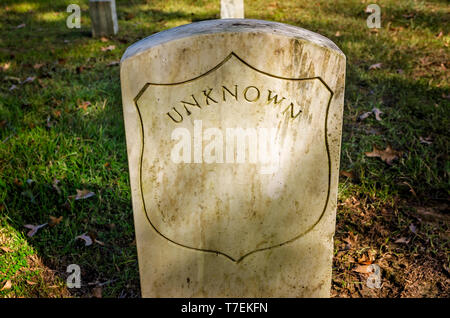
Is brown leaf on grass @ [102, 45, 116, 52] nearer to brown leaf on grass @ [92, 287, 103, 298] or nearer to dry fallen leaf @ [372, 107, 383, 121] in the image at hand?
dry fallen leaf @ [372, 107, 383, 121]

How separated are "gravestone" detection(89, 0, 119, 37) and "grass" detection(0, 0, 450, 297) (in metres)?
0.18

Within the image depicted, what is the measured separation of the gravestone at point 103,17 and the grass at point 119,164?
18 cm

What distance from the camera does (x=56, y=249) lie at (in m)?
2.35

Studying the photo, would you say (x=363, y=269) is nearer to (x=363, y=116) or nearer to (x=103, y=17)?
(x=363, y=116)

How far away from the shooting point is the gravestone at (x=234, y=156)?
1.42 m

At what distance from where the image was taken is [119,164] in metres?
2.91

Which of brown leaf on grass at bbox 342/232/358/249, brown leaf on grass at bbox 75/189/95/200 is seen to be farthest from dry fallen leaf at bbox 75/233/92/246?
brown leaf on grass at bbox 342/232/358/249

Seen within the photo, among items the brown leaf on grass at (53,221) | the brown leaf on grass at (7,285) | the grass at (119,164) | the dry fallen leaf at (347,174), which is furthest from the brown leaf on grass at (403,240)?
the brown leaf on grass at (7,285)

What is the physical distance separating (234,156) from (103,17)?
4.21m

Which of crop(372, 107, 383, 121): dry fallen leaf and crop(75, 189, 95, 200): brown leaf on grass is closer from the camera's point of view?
crop(75, 189, 95, 200): brown leaf on grass

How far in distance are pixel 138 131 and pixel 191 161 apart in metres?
0.21

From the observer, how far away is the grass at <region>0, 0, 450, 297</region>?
2.26 meters

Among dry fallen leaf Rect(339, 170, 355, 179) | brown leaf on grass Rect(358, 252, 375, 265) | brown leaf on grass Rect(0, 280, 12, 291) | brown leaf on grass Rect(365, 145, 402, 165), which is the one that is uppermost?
brown leaf on grass Rect(365, 145, 402, 165)
